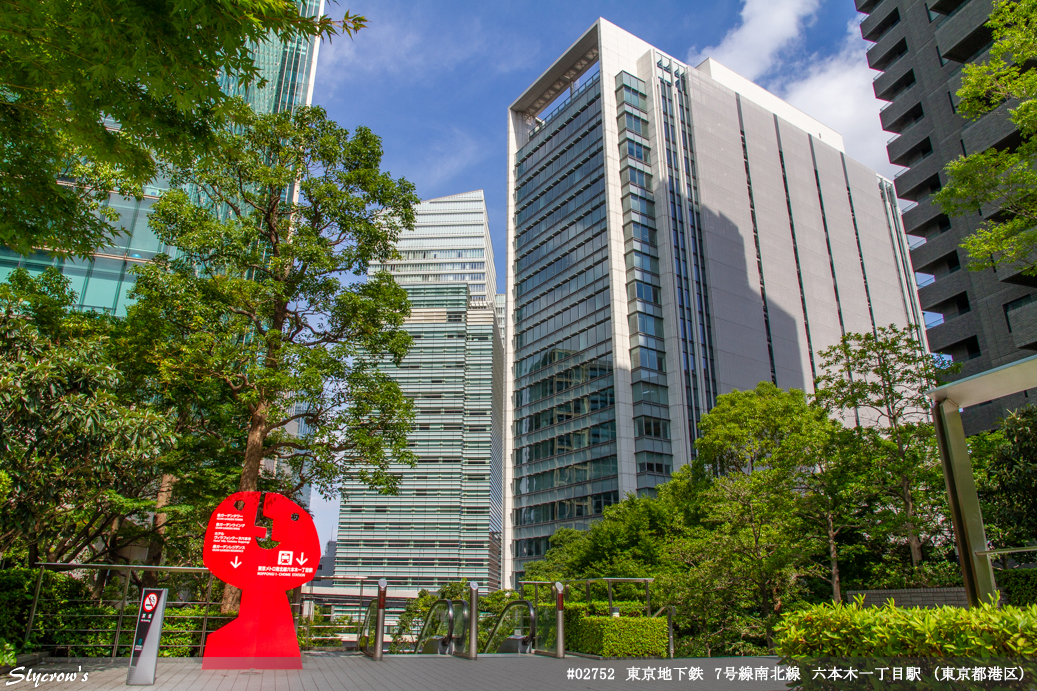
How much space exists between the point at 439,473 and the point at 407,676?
75.8 meters

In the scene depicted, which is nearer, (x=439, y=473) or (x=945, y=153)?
(x=945, y=153)

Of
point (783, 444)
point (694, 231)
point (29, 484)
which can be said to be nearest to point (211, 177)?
point (29, 484)

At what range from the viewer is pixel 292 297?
15117 millimetres

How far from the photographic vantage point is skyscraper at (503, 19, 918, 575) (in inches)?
2018

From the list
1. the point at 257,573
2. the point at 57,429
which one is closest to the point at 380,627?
the point at 257,573

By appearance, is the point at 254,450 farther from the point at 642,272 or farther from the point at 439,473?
the point at 439,473

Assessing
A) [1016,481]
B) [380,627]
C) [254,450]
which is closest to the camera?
[380,627]

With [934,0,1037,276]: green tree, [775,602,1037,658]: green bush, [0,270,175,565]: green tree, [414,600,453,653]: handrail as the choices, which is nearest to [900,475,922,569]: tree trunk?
[934,0,1037,276]: green tree

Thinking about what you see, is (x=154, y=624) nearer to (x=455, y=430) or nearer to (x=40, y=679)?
(x=40, y=679)

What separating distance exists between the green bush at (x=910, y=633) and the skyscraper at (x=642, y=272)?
4400cm

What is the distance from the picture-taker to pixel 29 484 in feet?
33.3

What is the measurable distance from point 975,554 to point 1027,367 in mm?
1754

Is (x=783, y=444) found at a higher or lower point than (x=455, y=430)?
lower

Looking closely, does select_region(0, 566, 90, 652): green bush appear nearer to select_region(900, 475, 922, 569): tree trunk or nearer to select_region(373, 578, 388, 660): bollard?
select_region(373, 578, 388, 660): bollard
